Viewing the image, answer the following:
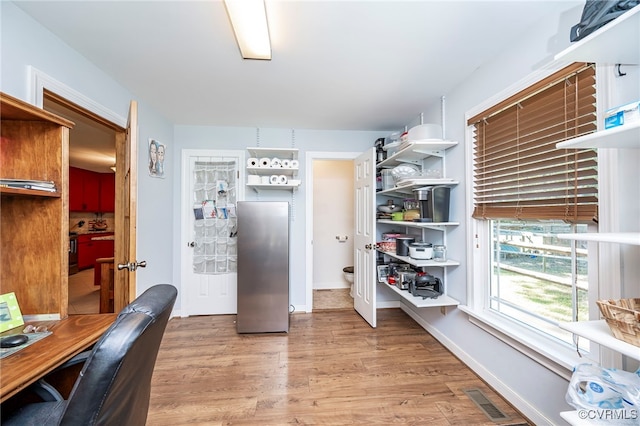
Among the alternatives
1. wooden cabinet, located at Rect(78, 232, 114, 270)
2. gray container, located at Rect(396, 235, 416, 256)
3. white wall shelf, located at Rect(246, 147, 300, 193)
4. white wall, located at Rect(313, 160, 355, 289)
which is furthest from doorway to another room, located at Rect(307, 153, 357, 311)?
wooden cabinet, located at Rect(78, 232, 114, 270)

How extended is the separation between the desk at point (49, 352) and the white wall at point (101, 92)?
1.20 metres

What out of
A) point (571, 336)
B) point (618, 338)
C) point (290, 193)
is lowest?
point (571, 336)

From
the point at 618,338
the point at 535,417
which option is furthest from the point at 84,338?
the point at 535,417

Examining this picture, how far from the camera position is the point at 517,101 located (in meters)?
1.54

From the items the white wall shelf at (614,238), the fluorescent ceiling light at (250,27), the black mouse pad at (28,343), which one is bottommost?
the black mouse pad at (28,343)

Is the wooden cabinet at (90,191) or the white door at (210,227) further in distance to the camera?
the wooden cabinet at (90,191)

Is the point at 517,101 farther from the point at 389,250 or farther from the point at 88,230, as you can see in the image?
the point at 88,230

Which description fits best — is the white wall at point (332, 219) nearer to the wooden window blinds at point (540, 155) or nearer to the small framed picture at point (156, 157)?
the small framed picture at point (156, 157)

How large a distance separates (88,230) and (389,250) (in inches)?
273

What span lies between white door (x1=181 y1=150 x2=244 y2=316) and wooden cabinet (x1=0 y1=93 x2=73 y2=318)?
71.2 inches

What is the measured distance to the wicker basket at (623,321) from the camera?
29.5 inches

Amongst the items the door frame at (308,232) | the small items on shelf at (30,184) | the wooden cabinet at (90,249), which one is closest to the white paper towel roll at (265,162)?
the door frame at (308,232)

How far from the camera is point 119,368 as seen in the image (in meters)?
0.63

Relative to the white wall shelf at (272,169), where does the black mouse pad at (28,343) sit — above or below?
below
